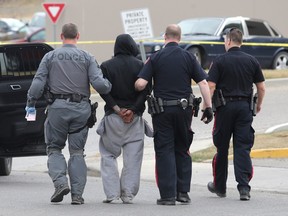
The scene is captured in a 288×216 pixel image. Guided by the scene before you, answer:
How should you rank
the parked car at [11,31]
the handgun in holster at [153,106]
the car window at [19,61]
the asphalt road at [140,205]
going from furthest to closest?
1. the parked car at [11,31]
2. the car window at [19,61]
3. the handgun in holster at [153,106]
4. the asphalt road at [140,205]

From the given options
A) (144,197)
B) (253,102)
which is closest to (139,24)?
(144,197)

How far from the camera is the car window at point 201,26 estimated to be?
2702 cm

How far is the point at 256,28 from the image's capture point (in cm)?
2816

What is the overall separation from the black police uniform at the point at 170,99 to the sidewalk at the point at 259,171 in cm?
176

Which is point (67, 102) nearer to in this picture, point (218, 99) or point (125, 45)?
point (125, 45)

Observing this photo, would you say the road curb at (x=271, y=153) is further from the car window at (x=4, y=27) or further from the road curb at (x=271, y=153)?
the car window at (x=4, y=27)

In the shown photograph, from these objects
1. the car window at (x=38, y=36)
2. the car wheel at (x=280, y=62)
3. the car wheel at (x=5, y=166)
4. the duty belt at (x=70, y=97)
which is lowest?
the car window at (x=38, y=36)

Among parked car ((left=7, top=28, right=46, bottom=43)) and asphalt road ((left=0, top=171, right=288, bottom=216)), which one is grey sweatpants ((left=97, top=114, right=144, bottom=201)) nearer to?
asphalt road ((left=0, top=171, right=288, bottom=216))

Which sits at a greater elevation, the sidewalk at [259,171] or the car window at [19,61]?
the car window at [19,61]

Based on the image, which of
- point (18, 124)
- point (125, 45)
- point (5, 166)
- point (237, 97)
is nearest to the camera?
point (125, 45)

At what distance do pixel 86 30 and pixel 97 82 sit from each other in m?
23.0

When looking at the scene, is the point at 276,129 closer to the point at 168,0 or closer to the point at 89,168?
the point at 89,168

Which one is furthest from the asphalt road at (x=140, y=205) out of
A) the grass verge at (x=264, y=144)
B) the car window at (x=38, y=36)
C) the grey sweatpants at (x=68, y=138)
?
the car window at (x=38, y=36)

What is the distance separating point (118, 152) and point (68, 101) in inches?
31.6
